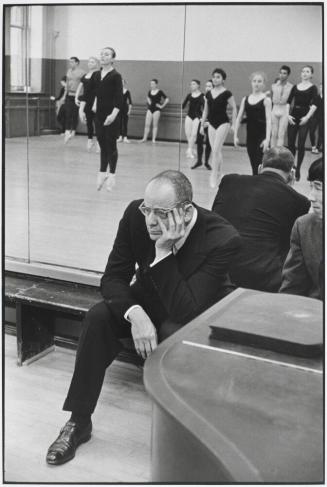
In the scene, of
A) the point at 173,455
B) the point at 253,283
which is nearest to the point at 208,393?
the point at 173,455

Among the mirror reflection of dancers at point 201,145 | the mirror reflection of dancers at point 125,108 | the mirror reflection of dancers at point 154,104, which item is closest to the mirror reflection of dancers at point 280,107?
the mirror reflection of dancers at point 201,145

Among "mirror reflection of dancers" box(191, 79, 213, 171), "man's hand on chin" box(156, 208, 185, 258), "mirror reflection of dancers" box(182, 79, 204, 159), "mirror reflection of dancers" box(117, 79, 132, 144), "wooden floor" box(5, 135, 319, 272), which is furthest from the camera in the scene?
"mirror reflection of dancers" box(191, 79, 213, 171)

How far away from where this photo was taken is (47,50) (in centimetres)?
350

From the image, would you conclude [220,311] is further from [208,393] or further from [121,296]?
[121,296]

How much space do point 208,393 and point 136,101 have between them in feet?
12.0

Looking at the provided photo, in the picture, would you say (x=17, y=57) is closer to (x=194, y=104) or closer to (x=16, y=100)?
(x=16, y=100)

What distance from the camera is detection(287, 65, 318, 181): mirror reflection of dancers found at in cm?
353

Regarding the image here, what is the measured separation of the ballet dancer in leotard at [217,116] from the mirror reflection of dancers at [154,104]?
2.04ft

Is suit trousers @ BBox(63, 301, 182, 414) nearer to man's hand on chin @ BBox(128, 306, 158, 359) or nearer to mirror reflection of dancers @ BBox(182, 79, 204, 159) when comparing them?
man's hand on chin @ BBox(128, 306, 158, 359)

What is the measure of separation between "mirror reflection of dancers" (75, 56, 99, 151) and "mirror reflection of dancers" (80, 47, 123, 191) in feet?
0.09

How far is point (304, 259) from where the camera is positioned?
2.08m

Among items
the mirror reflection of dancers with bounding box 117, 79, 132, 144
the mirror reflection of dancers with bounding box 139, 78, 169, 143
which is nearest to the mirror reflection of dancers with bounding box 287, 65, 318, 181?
the mirror reflection of dancers with bounding box 139, 78, 169, 143

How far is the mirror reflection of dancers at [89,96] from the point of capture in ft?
12.9

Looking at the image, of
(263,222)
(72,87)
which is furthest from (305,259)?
(72,87)
